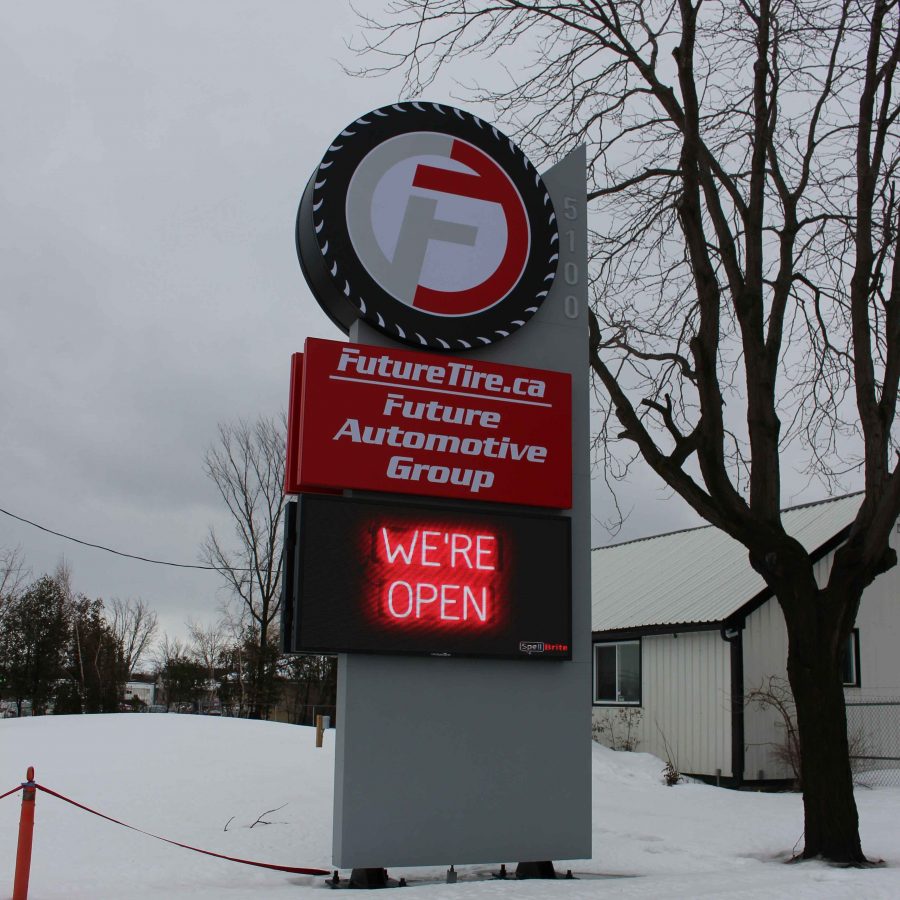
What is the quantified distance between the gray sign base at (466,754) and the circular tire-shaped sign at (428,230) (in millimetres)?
369

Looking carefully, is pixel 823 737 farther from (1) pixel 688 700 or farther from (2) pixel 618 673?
(2) pixel 618 673

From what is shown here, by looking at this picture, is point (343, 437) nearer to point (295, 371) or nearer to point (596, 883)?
point (295, 371)

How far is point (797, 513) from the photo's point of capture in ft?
77.8

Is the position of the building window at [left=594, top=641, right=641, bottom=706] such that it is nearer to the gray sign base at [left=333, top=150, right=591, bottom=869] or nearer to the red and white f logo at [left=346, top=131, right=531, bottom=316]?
the gray sign base at [left=333, top=150, right=591, bottom=869]

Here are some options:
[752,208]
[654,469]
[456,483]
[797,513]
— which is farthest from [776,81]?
[797,513]

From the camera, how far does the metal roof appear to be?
20.4 meters

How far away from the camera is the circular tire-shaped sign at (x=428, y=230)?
9.08 metres

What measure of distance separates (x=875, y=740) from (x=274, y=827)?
12.4 meters

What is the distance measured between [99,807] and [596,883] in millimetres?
6949

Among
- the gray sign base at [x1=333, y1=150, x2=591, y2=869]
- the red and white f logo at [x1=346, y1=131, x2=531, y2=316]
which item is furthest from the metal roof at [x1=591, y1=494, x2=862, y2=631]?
the red and white f logo at [x1=346, y1=131, x2=531, y2=316]

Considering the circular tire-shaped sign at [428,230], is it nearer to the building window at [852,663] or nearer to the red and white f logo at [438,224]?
the red and white f logo at [438,224]

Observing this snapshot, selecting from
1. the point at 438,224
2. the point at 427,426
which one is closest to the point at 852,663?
the point at 427,426

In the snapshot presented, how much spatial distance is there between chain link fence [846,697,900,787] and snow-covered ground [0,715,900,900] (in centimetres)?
126

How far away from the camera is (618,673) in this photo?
22.4 metres
